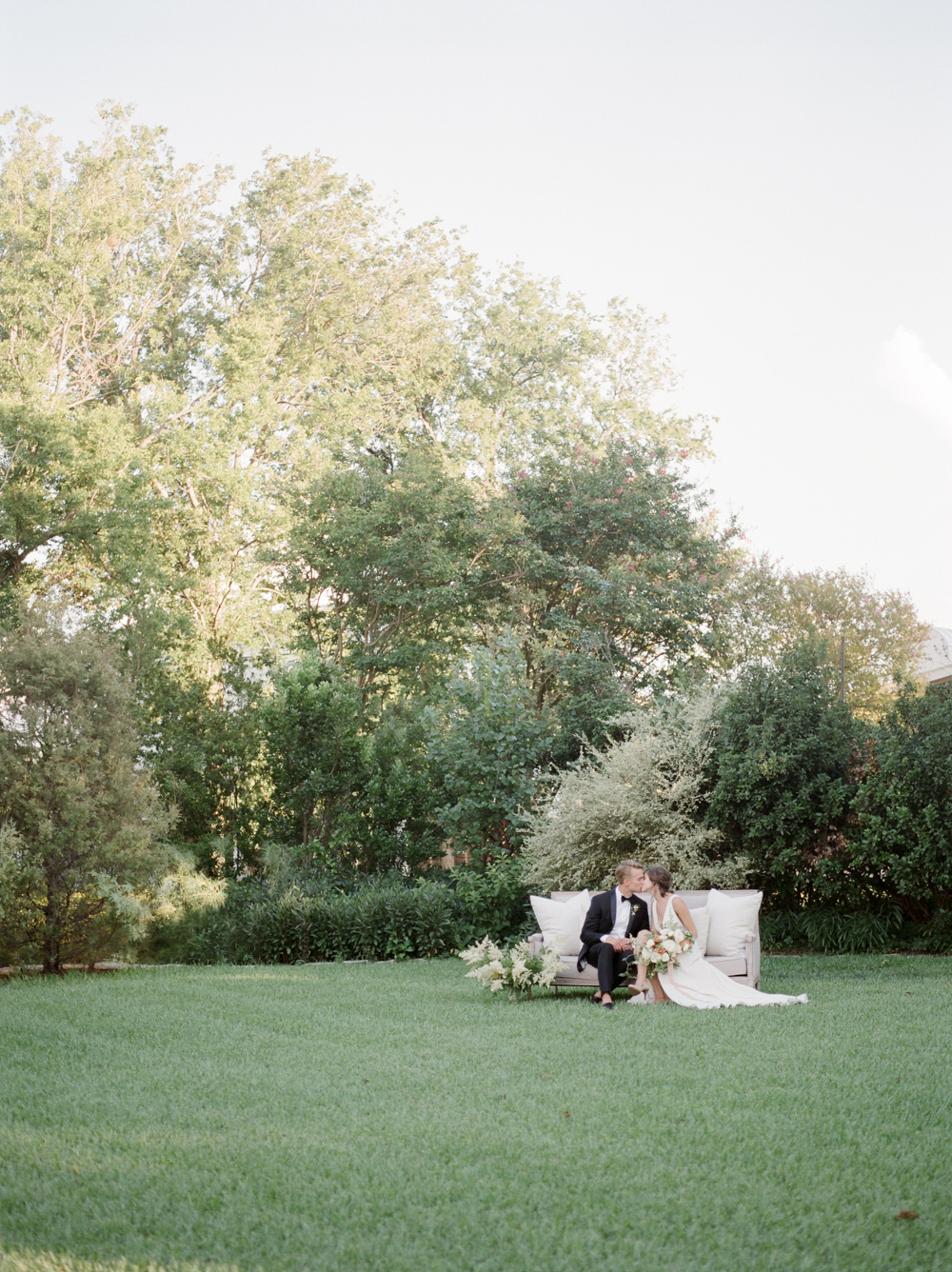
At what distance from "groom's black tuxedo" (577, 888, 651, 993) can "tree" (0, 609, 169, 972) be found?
447cm

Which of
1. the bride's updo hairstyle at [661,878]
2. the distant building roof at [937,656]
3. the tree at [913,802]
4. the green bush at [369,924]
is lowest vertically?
the green bush at [369,924]

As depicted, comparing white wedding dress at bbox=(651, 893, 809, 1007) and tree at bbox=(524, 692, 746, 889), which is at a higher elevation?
tree at bbox=(524, 692, 746, 889)

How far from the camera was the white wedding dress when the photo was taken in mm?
7812

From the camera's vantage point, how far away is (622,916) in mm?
8625

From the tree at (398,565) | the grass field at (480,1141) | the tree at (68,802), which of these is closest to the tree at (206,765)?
the tree at (68,802)

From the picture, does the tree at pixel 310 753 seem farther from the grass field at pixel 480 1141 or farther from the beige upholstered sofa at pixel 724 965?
the grass field at pixel 480 1141

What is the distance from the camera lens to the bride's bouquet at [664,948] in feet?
26.1

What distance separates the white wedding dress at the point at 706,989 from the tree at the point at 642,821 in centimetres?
313

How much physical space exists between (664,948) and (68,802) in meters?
5.76

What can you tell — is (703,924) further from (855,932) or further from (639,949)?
(855,932)

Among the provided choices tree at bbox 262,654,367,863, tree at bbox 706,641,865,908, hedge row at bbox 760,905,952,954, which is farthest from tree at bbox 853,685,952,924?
tree at bbox 262,654,367,863

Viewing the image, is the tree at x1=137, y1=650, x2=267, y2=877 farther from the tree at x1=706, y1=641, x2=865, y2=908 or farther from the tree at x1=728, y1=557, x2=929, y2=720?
the tree at x1=728, y1=557, x2=929, y2=720

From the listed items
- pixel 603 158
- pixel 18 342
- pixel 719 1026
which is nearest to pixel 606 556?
pixel 603 158

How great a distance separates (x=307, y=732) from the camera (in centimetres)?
1495
